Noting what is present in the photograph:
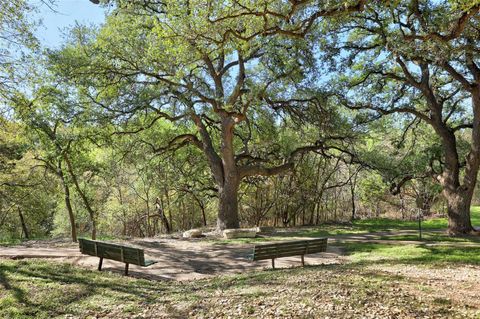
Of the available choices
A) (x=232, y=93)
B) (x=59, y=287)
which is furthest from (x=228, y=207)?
(x=59, y=287)

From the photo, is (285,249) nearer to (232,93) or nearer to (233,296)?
(233,296)

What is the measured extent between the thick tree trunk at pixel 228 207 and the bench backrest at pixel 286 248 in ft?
24.6

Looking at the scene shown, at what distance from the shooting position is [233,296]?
6.01m

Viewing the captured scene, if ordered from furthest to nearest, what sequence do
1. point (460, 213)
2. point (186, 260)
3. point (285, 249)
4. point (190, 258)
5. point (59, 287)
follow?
point (460, 213) < point (190, 258) < point (186, 260) < point (285, 249) < point (59, 287)

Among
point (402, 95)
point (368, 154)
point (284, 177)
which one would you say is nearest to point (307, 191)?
point (284, 177)

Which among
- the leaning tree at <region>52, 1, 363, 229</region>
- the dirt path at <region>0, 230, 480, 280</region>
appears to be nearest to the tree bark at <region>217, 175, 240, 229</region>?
Answer: the leaning tree at <region>52, 1, 363, 229</region>

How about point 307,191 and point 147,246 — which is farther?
point 307,191

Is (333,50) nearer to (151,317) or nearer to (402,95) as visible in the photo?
(402,95)

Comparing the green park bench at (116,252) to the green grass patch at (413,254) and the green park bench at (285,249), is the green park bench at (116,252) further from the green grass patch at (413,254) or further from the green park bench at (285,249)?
the green grass patch at (413,254)

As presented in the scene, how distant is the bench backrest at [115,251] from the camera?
324 inches

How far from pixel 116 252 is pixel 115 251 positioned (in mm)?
34

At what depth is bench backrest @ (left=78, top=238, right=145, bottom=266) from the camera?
27.0 ft

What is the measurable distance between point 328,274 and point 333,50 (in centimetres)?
1037

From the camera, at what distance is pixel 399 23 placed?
12625mm
